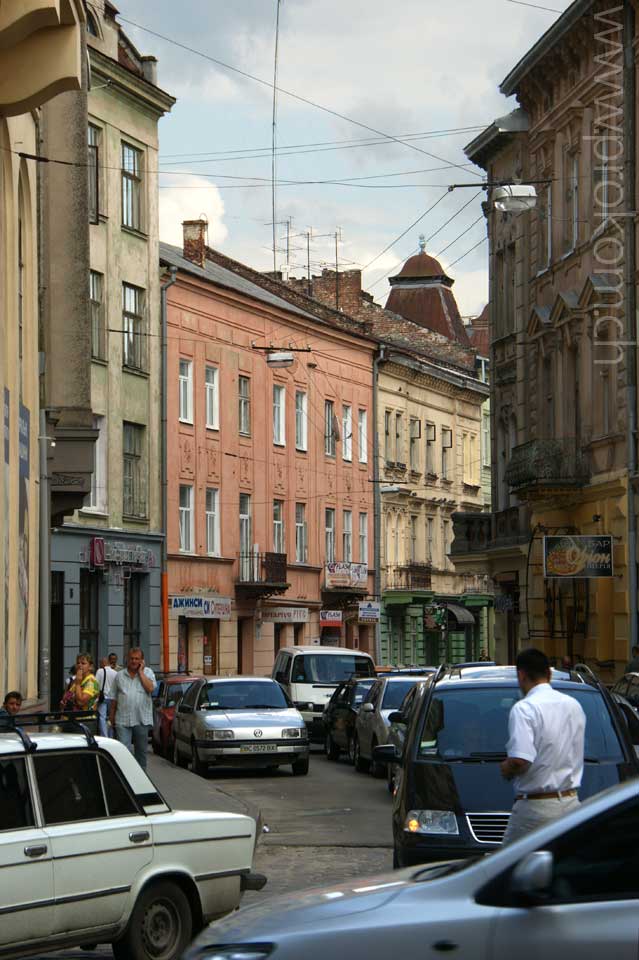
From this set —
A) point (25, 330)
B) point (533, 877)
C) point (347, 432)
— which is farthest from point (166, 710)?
point (347, 432)

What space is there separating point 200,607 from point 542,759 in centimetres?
4253

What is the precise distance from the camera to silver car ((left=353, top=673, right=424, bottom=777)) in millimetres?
28062

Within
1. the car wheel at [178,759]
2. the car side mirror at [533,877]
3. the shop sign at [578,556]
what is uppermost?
the shop sign at [578,556]

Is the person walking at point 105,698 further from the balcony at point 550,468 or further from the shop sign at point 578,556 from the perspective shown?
the balcony at point 550,468

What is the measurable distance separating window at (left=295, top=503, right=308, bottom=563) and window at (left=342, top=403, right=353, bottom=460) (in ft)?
14.2

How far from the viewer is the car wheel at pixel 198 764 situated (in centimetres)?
2898

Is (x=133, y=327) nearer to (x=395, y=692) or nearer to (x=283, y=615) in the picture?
(x=283, y=615)

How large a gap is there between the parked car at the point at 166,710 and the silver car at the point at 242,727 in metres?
4.27

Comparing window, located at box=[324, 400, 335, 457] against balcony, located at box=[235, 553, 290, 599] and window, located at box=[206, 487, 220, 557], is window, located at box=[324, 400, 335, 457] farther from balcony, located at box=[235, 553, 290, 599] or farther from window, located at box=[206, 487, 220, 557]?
window, located at box=[206, 487, 220, 557]

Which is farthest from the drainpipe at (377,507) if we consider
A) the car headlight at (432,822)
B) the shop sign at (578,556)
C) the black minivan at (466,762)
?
the car headlight at (432,822)

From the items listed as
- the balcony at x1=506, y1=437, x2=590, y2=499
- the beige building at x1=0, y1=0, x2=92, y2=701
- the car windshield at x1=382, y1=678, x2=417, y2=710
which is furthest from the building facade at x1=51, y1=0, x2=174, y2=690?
the car windshield at x1=382, y1=678, x2=417, y2=710

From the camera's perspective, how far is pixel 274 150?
2884cm

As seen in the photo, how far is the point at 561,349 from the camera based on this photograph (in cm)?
4084

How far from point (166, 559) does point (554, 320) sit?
14.7m
